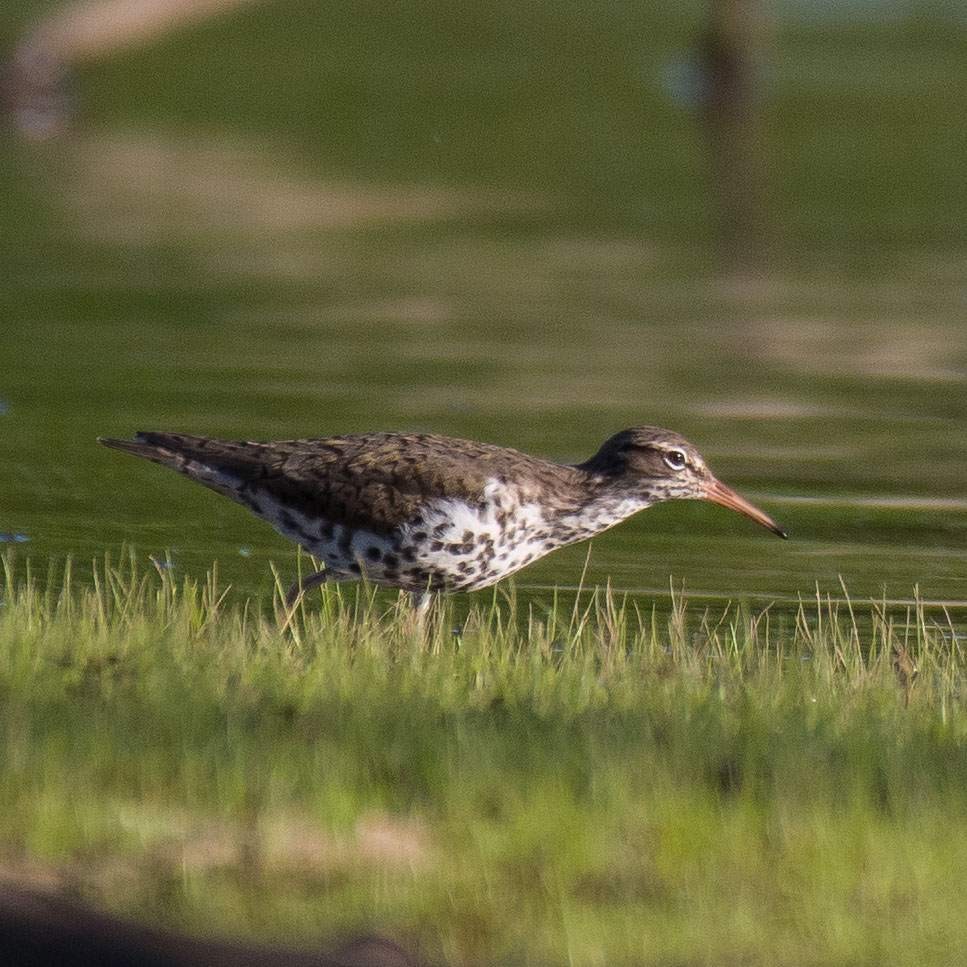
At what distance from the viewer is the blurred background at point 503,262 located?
14.4 metres

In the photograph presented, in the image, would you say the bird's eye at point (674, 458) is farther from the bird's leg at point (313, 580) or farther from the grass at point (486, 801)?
the grass at point (486, 801)

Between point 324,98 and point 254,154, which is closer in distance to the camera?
point 254,154

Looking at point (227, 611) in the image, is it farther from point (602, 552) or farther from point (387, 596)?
point (602, 552)

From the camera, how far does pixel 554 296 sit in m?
23.9

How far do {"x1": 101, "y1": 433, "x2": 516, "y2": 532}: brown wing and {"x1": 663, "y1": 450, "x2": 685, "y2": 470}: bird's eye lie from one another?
0.67m

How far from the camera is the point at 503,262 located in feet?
85.7

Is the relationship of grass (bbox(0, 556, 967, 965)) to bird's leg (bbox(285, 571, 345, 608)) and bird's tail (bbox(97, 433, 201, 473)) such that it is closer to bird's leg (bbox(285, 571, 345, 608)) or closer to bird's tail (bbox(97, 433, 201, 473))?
bird's leg (bbox(285, 571, 345, 608))

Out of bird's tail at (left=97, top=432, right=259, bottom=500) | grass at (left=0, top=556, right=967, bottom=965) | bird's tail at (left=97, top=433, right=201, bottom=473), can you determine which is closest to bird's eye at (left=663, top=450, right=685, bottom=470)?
bird's tail at (left=97, top=432, right=259, bottom=500)

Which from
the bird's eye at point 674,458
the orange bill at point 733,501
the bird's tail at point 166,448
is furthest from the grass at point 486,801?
the orange bill at point 733,501

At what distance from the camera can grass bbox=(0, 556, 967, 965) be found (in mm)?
6730

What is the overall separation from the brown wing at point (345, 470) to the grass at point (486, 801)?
5.18 feet

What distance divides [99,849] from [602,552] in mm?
6670

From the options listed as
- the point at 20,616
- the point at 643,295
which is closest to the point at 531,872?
the point at 20,616

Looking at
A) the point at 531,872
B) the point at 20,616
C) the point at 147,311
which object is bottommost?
the point at 531,872
